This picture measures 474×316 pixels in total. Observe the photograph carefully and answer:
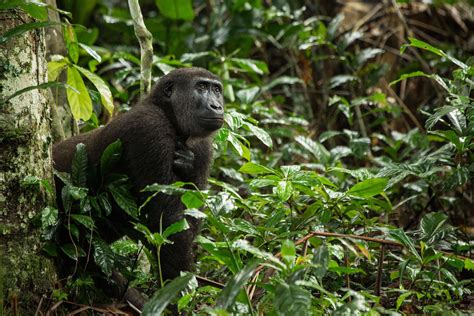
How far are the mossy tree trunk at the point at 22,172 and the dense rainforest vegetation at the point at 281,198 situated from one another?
0.21 ft

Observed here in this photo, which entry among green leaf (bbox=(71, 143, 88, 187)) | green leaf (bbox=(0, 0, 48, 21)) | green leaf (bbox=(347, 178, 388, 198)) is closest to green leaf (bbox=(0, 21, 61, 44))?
green leaf (bbox=(0, 0, 48, 21))

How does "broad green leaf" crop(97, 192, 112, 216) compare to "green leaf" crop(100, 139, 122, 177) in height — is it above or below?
below

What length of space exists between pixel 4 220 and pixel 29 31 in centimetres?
125

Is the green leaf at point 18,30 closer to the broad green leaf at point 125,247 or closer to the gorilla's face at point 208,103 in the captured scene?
the broad green leaf at point 125,247

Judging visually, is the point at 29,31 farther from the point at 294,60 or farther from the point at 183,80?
the point at 294,60

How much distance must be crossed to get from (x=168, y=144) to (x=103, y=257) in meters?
1.16

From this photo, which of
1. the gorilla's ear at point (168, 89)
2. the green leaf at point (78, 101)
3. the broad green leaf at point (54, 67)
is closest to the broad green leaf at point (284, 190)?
the gorilla's ear at point (168, 89)

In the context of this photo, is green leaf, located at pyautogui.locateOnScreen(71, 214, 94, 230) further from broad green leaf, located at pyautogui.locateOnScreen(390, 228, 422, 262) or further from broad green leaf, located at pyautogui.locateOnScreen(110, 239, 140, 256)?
broad green leaf, located at pyautogui.locateOnScreen(390, 228, 422, 262)

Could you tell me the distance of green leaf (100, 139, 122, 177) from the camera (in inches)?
185

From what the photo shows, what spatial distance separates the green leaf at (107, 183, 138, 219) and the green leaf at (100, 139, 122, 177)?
13 centimetres

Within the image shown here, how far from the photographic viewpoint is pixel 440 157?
564 cm

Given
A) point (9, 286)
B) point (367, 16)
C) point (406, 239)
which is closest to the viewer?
point (9, 286)

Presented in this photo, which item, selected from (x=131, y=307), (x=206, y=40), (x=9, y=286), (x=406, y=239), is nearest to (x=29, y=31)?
(x=9, y=286)

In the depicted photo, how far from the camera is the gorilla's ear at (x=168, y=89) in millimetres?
5770
